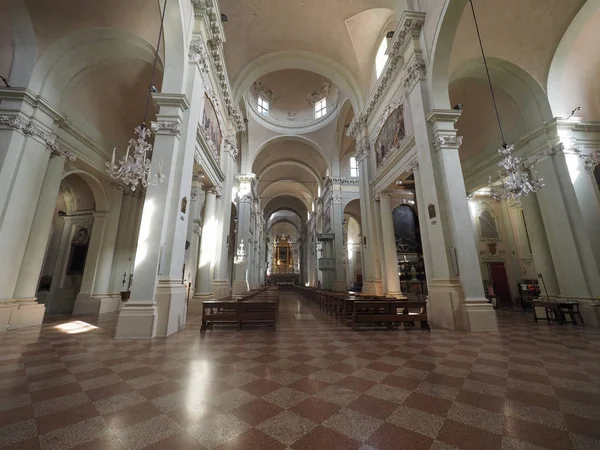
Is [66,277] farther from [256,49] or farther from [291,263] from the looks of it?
[291,263]

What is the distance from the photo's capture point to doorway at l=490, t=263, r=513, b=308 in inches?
450

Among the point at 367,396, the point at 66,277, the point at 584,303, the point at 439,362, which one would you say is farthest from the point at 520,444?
the point at 66,277

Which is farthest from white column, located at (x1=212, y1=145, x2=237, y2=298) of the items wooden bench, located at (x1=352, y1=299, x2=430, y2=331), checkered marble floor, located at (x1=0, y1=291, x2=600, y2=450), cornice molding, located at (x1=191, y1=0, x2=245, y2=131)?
wooden bench, located at (x1=352, y1=299, x2=430, y2=331)

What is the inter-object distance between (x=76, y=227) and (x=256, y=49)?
9832 millimetres

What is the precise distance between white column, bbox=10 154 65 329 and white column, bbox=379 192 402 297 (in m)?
9.53

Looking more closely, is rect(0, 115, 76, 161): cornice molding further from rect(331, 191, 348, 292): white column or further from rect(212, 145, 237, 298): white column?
rect(331, 191, 348, 292): white column

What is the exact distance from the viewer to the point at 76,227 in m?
9.59

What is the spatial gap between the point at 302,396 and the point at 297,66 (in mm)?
12228

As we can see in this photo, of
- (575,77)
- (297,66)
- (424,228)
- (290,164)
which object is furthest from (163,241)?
(290,164)

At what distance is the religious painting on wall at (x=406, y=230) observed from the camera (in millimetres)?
13094

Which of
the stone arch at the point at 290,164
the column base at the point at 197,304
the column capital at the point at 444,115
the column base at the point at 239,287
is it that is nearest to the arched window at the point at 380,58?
the column capital at the point at 444,115

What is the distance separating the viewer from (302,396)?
6.75 feet

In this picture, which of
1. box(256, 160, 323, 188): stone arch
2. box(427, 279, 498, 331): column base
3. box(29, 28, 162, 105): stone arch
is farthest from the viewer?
box(256, 160, 323, 188): stone arch

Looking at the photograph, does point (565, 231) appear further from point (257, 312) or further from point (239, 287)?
point (239, 287)
